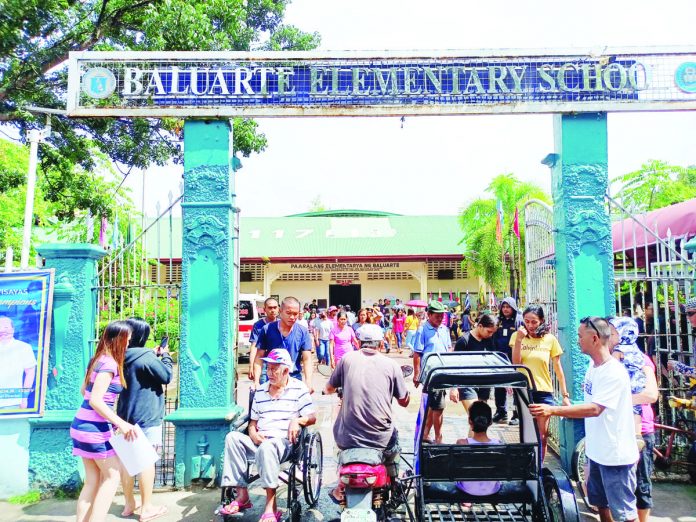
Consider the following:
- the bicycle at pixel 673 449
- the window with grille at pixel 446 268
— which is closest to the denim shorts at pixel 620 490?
the bicycle at pixel 673 449

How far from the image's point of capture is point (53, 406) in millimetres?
5789

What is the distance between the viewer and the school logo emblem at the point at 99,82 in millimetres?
6172

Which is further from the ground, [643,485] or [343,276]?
[343,276]

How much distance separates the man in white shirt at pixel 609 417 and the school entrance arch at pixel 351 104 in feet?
7.34

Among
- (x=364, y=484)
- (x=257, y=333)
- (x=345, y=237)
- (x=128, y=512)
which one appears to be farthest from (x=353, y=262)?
(x=364, y=484)

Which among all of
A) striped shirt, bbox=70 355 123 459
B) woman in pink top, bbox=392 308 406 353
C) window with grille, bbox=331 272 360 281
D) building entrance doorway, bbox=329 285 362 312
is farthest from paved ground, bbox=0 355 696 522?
building entrance doorway, bbox=329 285 362 312

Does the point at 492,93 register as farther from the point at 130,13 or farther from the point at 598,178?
the point at 130,13

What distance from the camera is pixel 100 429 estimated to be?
4.29 m

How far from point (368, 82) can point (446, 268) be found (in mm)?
21965

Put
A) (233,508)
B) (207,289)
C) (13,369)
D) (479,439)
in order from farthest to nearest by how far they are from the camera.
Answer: (207,289), (13,369), (233,508), (479,439)

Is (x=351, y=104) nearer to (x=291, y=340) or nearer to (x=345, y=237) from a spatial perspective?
(x=291, y=340)

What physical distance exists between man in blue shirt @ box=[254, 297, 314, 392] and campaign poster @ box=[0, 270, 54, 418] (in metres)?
2.18

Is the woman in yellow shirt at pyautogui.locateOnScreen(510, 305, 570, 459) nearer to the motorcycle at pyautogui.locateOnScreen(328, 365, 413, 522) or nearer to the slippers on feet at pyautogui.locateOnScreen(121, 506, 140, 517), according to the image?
the motorcycle at pyautogui.locateOnScreen(328, 365, 413, 522)

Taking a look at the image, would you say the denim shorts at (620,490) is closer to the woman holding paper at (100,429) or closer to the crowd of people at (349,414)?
the crowd of people at (349,414)
